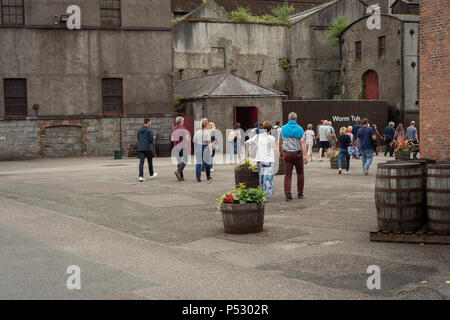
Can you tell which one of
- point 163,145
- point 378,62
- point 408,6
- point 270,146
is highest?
point 408,6

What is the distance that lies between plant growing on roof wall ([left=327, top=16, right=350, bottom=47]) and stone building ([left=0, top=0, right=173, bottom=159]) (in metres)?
16.6

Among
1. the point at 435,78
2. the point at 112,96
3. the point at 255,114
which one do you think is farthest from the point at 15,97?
the point at 435,78

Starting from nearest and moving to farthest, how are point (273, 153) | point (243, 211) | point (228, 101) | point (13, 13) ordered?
point (243, 211), point (273, 153), point (13, 13), point (228, 101)

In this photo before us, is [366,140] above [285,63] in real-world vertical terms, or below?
below

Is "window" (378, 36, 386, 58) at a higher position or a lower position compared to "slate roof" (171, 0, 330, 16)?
lower

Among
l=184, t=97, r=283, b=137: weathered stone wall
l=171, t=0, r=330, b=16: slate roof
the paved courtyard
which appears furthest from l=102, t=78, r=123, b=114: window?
l=171, t=0, r=330, b=16: slate roof

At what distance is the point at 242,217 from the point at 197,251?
1.35 metres

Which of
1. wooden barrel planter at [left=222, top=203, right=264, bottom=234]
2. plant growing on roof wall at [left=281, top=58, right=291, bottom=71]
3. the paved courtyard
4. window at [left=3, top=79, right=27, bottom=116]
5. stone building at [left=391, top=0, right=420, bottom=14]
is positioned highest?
stone building at [left=391, top=0, right=420, bottom=14]

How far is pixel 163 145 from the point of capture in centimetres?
3159

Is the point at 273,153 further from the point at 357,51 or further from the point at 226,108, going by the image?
the point at 357,51

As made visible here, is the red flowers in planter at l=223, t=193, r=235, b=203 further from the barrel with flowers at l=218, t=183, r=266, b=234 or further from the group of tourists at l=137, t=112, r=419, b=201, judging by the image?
the group of tourists at l=137, t=112, r=419, b=201

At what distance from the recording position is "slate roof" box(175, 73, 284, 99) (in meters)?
33.3
